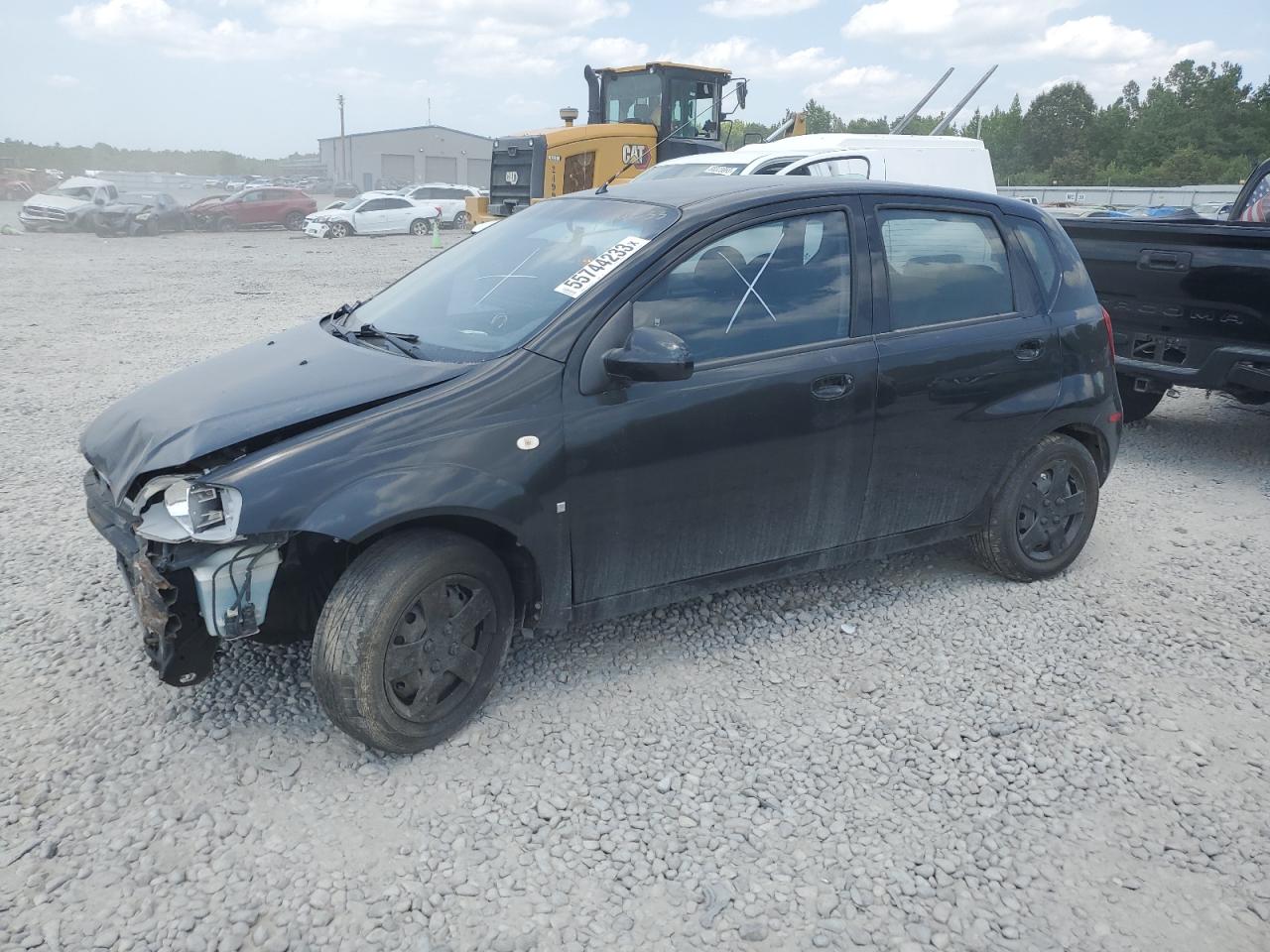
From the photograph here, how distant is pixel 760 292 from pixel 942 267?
97 cm

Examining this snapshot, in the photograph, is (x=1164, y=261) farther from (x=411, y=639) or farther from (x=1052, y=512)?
(x=411, y=639)

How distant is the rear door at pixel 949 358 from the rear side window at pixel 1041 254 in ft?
0.22

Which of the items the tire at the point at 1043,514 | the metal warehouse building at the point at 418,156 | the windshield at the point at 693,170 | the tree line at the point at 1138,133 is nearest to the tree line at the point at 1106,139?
the tree line at the point at 1138,133

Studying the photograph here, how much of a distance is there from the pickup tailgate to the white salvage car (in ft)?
85.7

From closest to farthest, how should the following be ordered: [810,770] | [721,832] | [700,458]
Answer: [721,832]
[810,770]
[700,458]

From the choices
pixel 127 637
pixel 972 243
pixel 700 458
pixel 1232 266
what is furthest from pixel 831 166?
pixel 127 637

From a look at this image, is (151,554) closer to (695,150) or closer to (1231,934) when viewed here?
(1231,934)

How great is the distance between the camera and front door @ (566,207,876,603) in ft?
11.1

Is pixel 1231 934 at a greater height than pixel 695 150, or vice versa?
pixel 695 150

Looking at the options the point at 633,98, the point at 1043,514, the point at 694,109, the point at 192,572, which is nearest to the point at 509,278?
the point at 192,572

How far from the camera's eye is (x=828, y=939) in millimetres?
2541

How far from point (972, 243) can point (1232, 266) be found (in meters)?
2.56

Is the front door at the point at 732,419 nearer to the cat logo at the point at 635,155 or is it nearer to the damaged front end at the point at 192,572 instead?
the damaged front end at the point at 192,572

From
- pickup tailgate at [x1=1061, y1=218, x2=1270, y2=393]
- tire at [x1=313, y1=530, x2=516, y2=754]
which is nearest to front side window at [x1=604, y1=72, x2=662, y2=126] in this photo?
pickup tailgate at [x1=1061, y1=218, x2=1270, y2=393]
